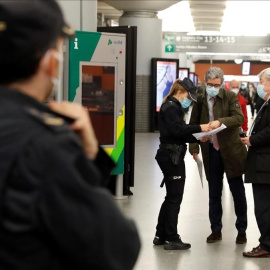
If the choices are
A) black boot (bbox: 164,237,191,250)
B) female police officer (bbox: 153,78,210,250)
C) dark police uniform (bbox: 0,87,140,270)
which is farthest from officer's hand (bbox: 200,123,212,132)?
dark police uniform (bbox: 0,87,140,270)

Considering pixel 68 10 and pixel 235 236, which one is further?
pixel 68 10

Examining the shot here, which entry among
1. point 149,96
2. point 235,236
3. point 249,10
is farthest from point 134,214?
point 249,10

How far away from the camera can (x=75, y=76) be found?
24.2ft

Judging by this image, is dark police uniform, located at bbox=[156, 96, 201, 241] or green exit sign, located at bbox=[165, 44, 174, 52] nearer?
dark police uniform, located at bbox=[156, 96, 201, 241]

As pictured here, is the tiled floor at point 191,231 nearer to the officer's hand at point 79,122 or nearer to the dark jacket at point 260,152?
the dark jacket at point 260,152

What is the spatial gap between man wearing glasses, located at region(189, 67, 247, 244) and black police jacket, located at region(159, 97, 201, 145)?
25cm

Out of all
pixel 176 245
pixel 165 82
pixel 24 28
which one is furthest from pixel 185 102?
pixel 165 82

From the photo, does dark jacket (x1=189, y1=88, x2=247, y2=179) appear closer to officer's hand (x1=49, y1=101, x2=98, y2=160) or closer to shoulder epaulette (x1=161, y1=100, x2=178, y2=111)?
shoulder epaulette (x1=161, y1=100, x2=178, y2=111)

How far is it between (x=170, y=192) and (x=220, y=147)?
24.3 inches

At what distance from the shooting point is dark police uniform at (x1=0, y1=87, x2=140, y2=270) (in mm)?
1224

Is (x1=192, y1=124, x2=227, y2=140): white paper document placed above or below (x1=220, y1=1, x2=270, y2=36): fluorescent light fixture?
below

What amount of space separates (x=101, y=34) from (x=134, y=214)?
2007 millimetres

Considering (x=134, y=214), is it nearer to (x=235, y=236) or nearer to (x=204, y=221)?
(x=204, y=221)

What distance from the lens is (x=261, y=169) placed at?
5.62 m
